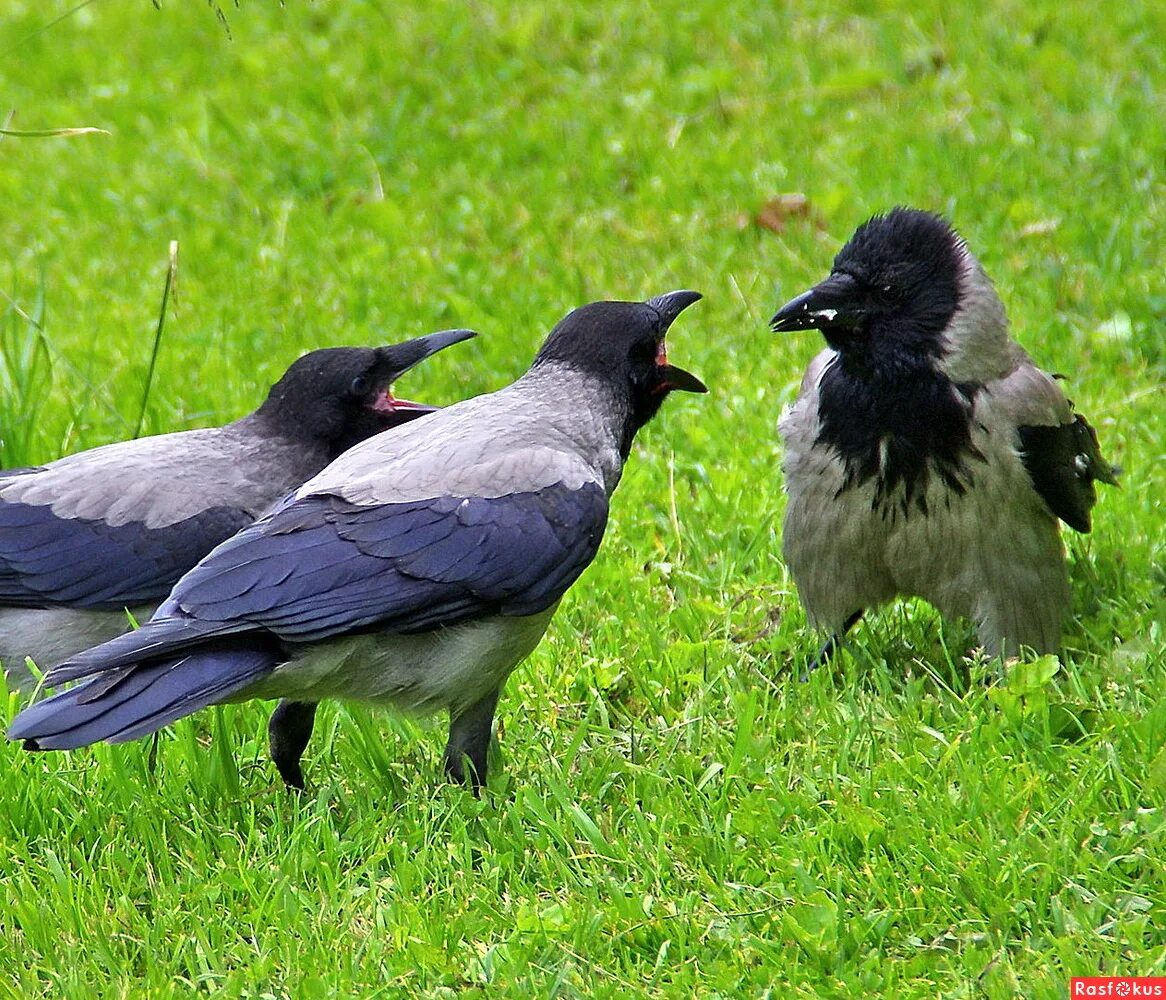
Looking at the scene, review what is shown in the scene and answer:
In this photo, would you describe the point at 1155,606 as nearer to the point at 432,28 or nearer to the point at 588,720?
the point at 588,720

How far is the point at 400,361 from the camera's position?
521 centimetres

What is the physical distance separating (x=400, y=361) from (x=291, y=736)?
Answer: 4.33 feet

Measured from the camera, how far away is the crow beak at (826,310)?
16.1ft

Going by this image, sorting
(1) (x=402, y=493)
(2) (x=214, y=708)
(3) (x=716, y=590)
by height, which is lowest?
(3) (x=716, y=590)

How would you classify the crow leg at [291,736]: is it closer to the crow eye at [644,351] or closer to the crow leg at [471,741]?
the crow leg at [471,741]

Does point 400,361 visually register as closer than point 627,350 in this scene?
No

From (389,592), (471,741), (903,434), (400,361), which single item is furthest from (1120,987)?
(400,361)

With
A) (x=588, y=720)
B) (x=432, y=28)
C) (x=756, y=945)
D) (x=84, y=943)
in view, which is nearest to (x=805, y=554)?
(x=588, y=720)

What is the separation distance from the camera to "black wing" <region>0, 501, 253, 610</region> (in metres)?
4.86

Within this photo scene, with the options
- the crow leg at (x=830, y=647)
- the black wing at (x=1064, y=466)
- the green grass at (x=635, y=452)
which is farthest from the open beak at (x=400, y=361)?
the black wing at (x=1064, y=466)

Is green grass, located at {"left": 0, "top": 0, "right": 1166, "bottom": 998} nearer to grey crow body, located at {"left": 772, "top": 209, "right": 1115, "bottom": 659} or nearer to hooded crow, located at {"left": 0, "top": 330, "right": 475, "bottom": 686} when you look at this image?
grey crow body, located at {"left": 772, "top": 209, "right": 1115, "bottom": 659}

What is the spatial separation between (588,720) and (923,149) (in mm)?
4458

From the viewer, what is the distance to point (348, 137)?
9.02m

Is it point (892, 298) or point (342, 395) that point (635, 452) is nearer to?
point (342, 395)
